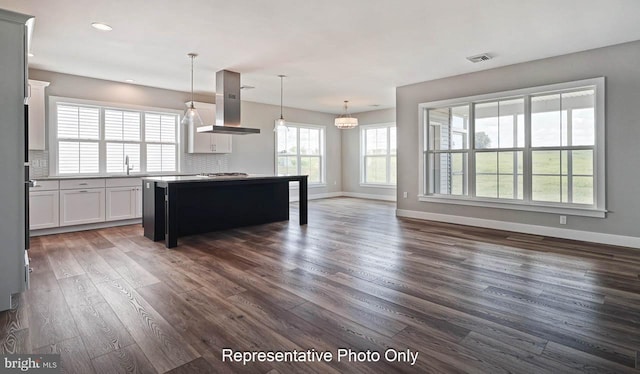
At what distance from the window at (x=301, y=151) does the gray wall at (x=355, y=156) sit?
2.95 feet

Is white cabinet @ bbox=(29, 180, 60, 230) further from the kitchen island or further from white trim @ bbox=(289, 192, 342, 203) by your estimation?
white trim @ bbox=(289, 192, 342, 203)

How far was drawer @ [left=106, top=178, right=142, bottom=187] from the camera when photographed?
568 cm

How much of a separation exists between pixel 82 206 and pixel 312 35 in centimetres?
453

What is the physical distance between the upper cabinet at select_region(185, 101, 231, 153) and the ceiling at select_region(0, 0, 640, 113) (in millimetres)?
1068

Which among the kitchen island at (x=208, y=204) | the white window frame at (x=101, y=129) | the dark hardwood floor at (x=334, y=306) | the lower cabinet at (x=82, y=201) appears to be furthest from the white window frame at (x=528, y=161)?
the lower cabinet at (x=82, y=201)

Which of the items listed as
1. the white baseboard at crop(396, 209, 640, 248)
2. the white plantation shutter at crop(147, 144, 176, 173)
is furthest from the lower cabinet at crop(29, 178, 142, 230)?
the white baseboard at crop(396, 209, 640, 248)

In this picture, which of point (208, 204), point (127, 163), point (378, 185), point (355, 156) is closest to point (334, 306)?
point (208, 204)

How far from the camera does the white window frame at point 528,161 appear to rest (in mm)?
4387

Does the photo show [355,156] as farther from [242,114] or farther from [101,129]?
[101,129]

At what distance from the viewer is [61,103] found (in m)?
5.48

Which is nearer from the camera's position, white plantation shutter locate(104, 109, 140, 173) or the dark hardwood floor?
the dark hardwood floor

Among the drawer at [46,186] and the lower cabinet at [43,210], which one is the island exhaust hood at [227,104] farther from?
the lower cabinet at [43,210]

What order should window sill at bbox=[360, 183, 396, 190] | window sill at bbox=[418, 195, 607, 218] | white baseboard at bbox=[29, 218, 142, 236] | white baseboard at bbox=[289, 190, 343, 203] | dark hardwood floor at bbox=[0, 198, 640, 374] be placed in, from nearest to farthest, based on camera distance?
1. dark hardwood floor at bbox=[0, 198, 640, 374]
2. window sill at bbox=[418, 195, 607, 218]
3. white baseboard at bbox=[29, 218, 142, 236]
4. white baseboard at bbox=[289, 190, 343, 203]
5. window sill at bbox=[360, 183, 396, 190]

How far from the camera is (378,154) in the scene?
391 inches
